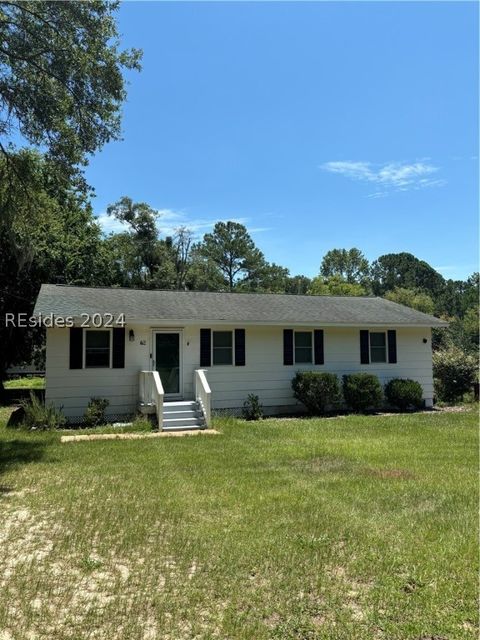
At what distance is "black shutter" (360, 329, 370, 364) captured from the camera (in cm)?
1498

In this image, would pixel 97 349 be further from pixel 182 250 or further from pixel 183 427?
pixel 182 250

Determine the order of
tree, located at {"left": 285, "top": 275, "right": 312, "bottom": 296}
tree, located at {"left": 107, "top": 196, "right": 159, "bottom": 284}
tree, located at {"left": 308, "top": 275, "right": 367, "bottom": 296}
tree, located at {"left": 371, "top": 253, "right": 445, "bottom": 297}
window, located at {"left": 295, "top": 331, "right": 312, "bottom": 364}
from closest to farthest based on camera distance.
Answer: window, located at {"left": 295, "top": 331, "right": 312, "bottom": 364}, tree, located at {"left": 107, "top": 196, "right": 159, "bottom": 284}, tree, located at {"left": 308, "top": 275, "right": 367, "bottom": 296}, tree, located at {"left": 285, "top": 275, "right": 312, "bottom": 296}, tree, located at {"left": 371, "top": 253, "right": 445, "bottom": 297}

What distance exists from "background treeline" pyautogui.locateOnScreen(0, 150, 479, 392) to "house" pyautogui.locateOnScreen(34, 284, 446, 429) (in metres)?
2.63

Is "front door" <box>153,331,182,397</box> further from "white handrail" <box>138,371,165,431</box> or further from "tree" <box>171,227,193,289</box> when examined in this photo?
"tree" <box>171,227,193,289</box>

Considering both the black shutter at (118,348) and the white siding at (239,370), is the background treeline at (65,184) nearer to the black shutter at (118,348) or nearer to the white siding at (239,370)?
the white siding at (239,370)

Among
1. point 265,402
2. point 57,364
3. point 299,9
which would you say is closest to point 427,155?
point 299,9

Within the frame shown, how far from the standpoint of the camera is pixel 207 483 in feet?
21.5

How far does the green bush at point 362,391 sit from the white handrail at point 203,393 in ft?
14.4

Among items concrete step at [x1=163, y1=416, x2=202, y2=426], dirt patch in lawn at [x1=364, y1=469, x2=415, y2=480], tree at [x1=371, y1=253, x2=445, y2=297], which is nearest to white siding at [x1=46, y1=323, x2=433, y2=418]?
concrete step at [x1=163, y1=416, x2=202, y2=426]

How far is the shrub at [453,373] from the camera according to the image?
16531mm

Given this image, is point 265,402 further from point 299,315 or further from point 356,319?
point 356,319

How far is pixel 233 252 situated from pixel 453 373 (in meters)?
35.1

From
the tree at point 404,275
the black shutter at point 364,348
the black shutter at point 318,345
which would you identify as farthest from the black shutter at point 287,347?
the tree at point 404,275

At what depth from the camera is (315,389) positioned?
13.4 meters
